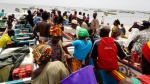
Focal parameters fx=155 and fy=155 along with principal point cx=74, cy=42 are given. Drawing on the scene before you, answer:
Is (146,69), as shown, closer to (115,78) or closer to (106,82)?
(115,78)

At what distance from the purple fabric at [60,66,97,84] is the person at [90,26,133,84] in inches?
42.2

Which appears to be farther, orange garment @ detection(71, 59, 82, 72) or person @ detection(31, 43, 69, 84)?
orange garment @ detection(71, 59, 82, 72)

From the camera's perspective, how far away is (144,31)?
334 cm

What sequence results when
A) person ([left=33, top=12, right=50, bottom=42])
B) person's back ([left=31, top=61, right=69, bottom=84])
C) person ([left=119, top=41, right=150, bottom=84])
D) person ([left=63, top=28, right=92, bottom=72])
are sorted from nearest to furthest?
1. person ([left=119, top=41, right=150, bottom=84])
2. person's back ([left=31, top=61, right=69, bottom=84])
3. person ([left=63, top=28, right=92, bottom=72])
4. person ([left=33, top=12, right=50, bottom=42])

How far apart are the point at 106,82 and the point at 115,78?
1.07ft

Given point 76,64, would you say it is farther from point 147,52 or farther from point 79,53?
point 147,52

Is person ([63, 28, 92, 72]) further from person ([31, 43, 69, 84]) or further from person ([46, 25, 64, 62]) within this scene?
person ([31, 43, 69, 84])

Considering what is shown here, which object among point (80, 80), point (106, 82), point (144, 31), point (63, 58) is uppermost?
point (144, 31)

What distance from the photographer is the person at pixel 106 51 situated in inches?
109

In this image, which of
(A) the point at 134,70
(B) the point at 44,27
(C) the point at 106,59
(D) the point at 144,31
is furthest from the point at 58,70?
(B) the point at 44,27

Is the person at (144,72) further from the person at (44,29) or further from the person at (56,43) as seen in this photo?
the person at (44,29)

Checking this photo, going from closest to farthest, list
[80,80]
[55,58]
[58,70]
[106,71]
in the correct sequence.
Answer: [80,80]
[58,70]
[55,58]
[106,71]

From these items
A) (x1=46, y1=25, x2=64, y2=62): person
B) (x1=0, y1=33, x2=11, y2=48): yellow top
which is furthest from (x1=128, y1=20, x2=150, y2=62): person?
(x1=0, y1=33, x2=11, y2=48): yellow top

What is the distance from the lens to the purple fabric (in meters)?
1.62
